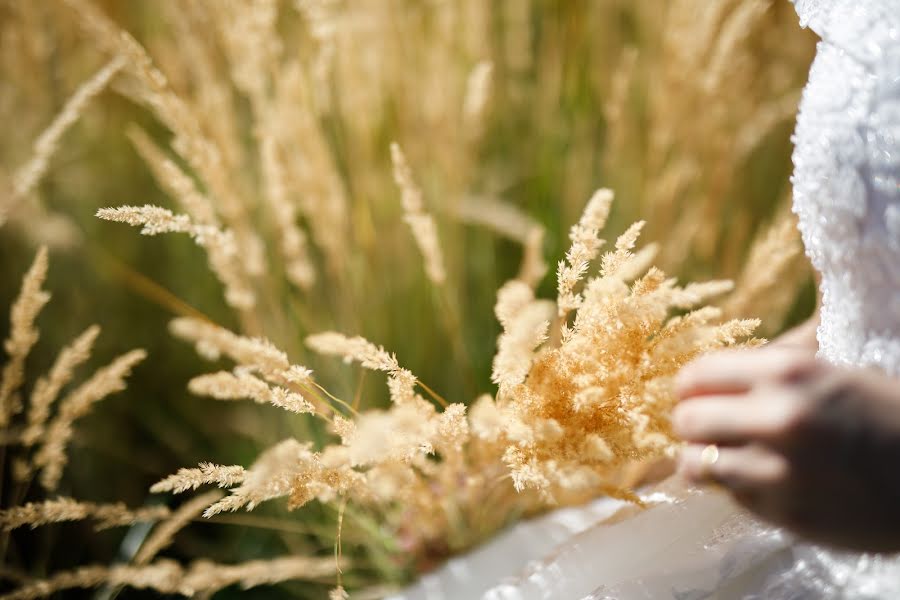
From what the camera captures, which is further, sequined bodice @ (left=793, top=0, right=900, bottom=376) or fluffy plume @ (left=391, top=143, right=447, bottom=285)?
fluffy plume @ (left=391, top=143, right=447, bottom=285)

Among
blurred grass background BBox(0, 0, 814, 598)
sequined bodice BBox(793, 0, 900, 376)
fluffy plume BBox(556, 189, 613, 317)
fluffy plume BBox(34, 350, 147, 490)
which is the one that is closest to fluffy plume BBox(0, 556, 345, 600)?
fluffy plume BBox(34, 350, 147, 490)

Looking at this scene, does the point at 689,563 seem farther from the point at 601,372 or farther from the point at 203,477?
the point at 203,477

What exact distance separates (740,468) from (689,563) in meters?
0.17

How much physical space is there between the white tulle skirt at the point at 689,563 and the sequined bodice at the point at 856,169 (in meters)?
0.13

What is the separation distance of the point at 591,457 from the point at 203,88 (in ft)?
1.73

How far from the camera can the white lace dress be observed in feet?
1.33

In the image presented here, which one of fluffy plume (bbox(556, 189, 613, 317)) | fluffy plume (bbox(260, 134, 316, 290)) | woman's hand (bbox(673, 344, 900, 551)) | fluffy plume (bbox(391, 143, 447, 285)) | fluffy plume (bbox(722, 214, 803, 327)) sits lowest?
woman's hand (bbox(673, 344, 900, 551))

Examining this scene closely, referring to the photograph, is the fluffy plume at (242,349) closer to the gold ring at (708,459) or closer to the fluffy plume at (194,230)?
the fluffy plume at (194,230)

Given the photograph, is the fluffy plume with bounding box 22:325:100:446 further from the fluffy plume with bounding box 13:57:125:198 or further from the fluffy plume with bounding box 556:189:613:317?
the fluffy plume with bounding box 556:189:613:317

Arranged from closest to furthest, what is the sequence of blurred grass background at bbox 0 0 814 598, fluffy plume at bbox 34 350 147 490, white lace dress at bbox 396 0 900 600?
1. white lace dress at bbox 396 0 900 600
2. fluffy plume at bbox 34 350 147 490
3. blurred grass background at bbox 0 0 814 598

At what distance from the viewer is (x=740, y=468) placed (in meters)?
0.33

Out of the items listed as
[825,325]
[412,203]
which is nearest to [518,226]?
[412,203]

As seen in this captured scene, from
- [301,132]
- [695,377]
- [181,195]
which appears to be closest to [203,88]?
[301,132]

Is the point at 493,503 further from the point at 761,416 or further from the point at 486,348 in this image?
the point at 761,416
